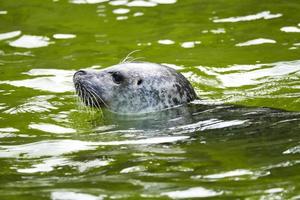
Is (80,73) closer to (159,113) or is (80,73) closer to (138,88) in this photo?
(138,88)

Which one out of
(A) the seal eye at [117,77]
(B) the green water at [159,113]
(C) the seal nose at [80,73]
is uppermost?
(C) the seal nose at [80,73]

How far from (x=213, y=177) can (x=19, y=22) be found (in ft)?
24.1

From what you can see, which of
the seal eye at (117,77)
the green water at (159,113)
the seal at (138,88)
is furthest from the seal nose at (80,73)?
the green water at (159,113)

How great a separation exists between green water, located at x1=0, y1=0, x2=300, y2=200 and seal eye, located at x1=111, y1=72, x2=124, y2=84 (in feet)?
1.25

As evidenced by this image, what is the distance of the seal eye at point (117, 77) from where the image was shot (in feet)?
26.1

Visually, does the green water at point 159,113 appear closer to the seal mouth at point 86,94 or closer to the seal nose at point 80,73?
the seal mouth at point 86,94

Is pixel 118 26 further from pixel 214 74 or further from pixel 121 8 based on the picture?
pixel 214 74

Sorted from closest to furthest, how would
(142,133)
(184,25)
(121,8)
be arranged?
(142,133)
(184,25)
(121,8)

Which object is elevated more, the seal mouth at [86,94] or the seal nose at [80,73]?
the seal nose at [80,73]

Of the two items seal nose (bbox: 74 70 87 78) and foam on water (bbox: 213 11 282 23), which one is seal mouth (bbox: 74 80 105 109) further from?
foam on water (bbox: 213 11 282 23)

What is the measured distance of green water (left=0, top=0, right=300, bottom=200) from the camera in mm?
5105

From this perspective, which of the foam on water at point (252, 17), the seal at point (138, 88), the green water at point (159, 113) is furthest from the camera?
the foam on water at point (252, 17)

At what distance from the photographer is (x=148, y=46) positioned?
10.4 m

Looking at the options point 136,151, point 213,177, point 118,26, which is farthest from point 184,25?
Answer: point 213,177
